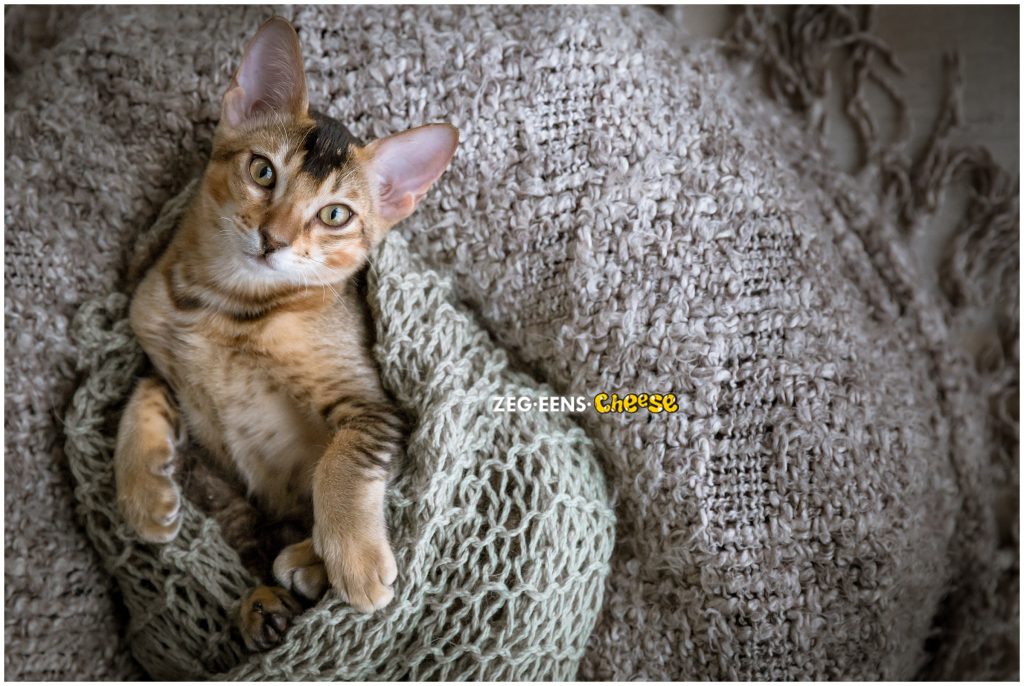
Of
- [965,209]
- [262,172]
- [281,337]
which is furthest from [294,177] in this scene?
[965,209]

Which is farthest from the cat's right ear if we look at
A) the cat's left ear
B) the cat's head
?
the cat's left ear

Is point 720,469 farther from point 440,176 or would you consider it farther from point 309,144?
point 309,144

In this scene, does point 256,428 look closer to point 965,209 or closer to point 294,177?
point 294,177

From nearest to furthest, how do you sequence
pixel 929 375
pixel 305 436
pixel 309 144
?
pixel 309 144 → pixel 305 436 → pixel 929 375

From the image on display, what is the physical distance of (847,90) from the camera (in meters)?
1.20

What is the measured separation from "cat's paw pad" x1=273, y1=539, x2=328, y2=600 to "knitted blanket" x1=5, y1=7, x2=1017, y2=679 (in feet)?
0.35

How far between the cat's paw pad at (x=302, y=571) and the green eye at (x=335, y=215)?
14.2 inches

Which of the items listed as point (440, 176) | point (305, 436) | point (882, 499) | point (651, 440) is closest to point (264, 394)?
point (305, 436)

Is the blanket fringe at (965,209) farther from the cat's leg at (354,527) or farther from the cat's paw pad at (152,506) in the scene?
the cat's paw pad at (152,506)

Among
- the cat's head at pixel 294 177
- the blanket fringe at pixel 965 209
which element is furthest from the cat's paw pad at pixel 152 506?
the blanket fringe at pixel 965 209

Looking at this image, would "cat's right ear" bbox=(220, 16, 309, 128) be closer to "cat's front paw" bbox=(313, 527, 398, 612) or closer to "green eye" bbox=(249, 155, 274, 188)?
"green eye" bbox=(249, 155, 274, 188)

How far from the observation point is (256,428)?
0.93 m

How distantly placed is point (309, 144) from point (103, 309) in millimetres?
355

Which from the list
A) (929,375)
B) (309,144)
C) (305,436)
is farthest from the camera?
(929,375)
